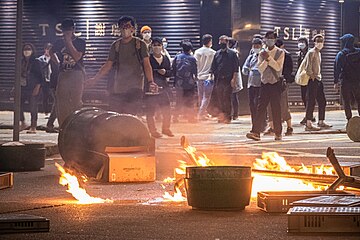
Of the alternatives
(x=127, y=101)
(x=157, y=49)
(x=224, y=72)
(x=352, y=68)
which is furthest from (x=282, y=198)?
(x=224, y=72)

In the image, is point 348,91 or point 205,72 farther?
point 205,72

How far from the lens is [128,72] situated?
13016 mm

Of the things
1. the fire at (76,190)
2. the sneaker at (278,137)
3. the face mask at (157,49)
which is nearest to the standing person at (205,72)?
the face mask at (157,49)

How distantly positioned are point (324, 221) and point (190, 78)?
14705mm

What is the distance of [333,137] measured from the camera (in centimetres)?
1866

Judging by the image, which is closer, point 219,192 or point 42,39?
point 219,192

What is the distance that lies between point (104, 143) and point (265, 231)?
413cm

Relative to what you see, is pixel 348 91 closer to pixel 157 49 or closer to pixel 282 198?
pixel 157 49

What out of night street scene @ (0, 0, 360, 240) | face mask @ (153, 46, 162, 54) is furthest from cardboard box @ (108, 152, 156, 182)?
face mask @ (153, 46, 162, 54)

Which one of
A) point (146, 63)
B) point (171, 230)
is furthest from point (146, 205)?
point (146, 63)

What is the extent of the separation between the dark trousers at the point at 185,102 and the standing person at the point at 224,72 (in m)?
0.62

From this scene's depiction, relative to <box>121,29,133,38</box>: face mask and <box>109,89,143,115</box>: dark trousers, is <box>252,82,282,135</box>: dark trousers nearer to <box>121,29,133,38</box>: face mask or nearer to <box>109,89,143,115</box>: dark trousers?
<box>109,89,143,115</box>: dark trousers

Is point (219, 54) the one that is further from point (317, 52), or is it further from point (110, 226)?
point (110, 226)

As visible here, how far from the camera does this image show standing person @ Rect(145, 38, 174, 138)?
1761 centimetres
